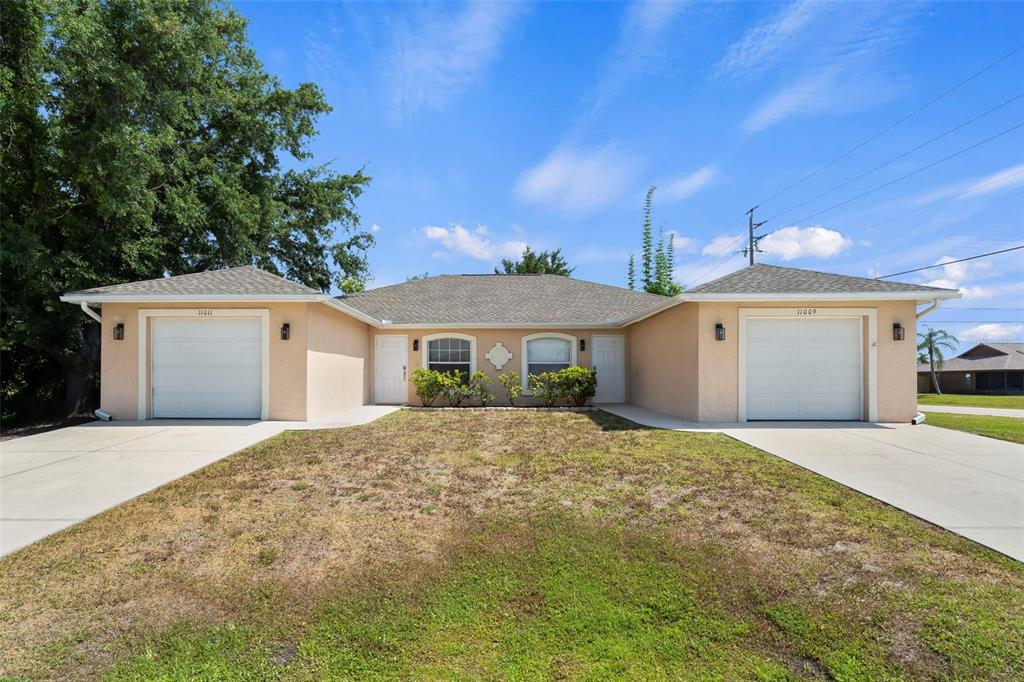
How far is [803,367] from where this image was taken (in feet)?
31.1

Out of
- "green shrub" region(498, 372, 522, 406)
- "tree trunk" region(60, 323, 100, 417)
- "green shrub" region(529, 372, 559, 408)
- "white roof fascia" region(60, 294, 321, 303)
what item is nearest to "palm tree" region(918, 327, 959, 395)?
"green shrub" region(529, 372, 559, 408)

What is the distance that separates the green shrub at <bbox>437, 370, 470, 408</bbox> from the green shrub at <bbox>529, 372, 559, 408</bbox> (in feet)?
6.63

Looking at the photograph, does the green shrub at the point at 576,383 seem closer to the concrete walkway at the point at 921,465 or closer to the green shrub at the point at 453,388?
the green shrub at the point at 453,388

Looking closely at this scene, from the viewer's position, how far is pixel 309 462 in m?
6.25

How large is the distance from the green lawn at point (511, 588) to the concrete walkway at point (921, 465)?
39 cm

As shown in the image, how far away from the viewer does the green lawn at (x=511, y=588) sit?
2.31 meters

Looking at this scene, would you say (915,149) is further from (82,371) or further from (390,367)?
(82,371)

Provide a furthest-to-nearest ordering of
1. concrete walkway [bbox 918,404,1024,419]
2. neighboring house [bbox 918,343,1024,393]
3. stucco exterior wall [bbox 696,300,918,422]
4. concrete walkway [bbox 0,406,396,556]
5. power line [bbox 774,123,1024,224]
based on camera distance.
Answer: neighboring house [bbox 918,343,1024,393] → power line [bbox 774,123,1024,224] → concrete walkway [bbox 918,404,1024,419] → stucco exterior wall [bbox 696,300,918,422] → concrete walkway [bbox 0,406,396,556]

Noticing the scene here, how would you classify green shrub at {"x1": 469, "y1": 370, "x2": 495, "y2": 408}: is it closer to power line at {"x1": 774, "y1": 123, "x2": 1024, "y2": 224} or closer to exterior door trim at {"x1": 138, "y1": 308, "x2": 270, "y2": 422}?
exterior door trim at {"x1": 138, "y1": 308, "x2": 270, "y2": 422}

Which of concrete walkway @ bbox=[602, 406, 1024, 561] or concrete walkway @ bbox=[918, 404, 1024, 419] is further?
concrete walkway @ bbox=[918, 404, 1024, 419]

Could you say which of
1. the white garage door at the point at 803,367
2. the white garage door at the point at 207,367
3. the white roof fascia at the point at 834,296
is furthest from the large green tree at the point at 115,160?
the white garage door at the point at 803,367

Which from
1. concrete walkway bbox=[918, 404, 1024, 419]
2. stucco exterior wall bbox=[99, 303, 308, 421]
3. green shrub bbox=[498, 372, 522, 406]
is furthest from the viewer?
green shrub bbox=[498, 372, 522, 406]

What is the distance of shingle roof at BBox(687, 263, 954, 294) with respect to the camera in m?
9.02

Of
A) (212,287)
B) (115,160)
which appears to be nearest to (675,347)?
(212,287)
